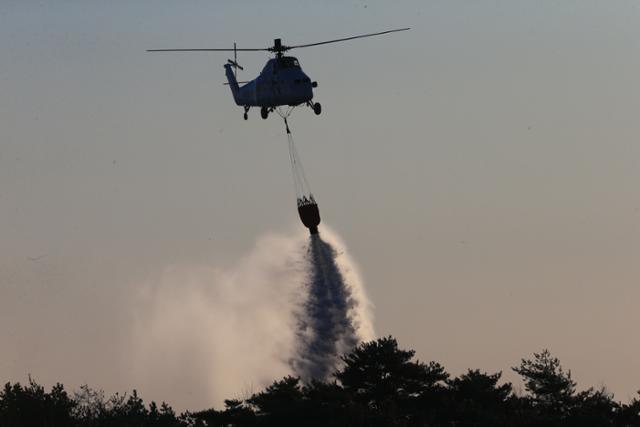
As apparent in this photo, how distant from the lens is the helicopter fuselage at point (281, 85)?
400 feet

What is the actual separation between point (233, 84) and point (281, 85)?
1969cm

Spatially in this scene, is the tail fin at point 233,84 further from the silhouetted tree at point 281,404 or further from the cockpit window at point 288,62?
the silhouetted tree at point 281,404

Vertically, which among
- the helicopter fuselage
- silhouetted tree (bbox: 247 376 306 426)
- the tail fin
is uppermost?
Result: the tail fin

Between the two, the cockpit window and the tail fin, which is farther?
the tail fin

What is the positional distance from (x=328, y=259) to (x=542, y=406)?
22.7 meters

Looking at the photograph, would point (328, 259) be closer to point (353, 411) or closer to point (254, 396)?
point (254, 396)

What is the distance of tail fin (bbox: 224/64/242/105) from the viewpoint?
443ft

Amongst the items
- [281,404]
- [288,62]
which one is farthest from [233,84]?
[281,404]

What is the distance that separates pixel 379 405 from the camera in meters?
122

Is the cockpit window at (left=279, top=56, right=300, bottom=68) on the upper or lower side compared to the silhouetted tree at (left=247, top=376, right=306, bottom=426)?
upper

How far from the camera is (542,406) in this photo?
129875 millimetres

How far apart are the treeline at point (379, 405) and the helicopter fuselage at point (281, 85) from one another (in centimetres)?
1659

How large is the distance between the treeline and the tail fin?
834 inches

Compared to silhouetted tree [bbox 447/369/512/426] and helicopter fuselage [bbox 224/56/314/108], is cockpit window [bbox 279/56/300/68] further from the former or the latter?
silhouetted tree [bbox 447/369/512/426]
